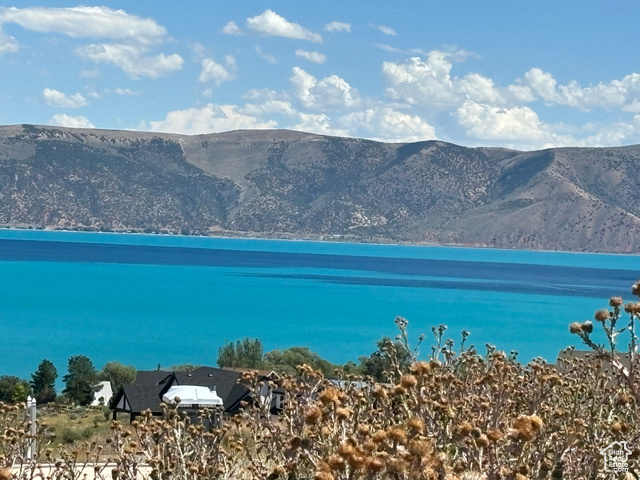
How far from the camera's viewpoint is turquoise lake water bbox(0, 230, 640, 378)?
78.6 m

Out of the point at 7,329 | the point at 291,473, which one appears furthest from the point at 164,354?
the point at 291,473

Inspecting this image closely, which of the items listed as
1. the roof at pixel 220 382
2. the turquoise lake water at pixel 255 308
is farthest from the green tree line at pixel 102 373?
the turquoise lake water at pixel 255 308

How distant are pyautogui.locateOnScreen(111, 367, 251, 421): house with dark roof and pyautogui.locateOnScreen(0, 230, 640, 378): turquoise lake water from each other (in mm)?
19540

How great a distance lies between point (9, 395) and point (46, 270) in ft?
377

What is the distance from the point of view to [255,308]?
4392 inches

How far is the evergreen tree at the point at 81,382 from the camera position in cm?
4928

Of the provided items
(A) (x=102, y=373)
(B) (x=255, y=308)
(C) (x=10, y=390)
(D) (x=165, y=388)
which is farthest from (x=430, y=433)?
(B) (x=255, y=308)

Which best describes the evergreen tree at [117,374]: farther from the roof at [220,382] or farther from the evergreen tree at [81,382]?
the roof at [220,382]

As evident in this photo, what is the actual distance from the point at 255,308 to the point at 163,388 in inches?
2971

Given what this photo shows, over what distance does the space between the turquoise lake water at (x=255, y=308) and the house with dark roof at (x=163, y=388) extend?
64.1 feet

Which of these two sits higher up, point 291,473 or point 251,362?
point 291,473

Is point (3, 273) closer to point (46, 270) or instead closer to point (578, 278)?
point (46, 270)

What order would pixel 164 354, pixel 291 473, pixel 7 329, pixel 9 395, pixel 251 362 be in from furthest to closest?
pixel 7 329 → pixel 164 354 → pixel 251 362 → pixel 9 395 → pixel 291 473

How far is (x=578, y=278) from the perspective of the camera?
171125 millimetres
